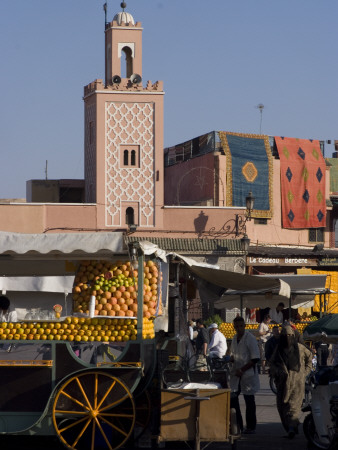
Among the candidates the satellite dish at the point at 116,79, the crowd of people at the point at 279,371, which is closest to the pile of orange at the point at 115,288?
the crowd of people at the point at 279,371

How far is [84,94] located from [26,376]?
36.7 m

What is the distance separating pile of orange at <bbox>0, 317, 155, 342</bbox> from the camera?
32.1ft

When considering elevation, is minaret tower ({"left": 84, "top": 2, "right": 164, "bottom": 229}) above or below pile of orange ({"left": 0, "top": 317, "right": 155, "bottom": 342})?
above

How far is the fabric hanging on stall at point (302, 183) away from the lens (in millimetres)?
43809

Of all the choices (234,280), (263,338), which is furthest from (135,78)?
(234,280)

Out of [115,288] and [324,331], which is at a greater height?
[115,288]

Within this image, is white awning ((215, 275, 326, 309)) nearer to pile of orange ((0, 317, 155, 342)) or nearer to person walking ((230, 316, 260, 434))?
person walking ((230, 316, 260, 434))

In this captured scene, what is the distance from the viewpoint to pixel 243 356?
464 inches

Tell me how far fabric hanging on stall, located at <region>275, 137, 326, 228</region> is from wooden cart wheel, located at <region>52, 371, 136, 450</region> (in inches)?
1355

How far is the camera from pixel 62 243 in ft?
33.2

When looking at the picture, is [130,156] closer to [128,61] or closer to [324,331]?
[128,61]

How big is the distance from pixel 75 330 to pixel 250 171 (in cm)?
3370

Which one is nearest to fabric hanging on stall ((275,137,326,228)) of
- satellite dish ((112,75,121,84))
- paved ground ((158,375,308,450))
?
satellite dish ((112,75,121,84))

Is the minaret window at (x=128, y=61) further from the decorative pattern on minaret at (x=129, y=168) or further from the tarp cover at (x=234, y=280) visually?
the tarp cover at (x=234, y=280)
